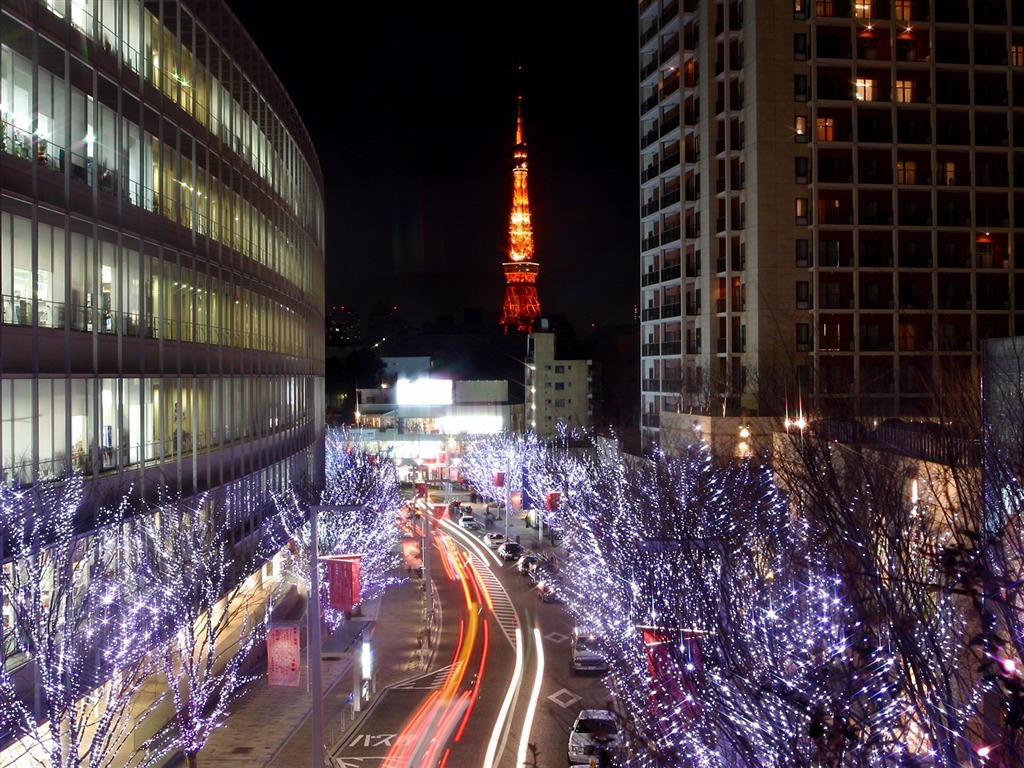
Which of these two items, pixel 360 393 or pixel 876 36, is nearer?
pixel 876 36

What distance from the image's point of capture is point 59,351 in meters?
14.0

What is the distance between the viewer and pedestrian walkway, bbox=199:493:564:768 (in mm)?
17844

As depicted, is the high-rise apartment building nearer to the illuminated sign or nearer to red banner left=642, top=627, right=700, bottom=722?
red banner left=642, top=627, right=700, bottom=722

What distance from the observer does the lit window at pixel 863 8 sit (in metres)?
36.7

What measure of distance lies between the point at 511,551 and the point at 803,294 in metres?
16.1

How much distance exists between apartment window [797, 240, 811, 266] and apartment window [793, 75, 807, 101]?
18.7ft

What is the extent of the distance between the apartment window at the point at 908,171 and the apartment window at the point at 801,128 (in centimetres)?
399

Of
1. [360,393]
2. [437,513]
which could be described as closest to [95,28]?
[437,513]

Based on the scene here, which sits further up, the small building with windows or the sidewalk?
the small building with windows

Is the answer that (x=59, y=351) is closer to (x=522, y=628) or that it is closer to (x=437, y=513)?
(x=522, y=628)

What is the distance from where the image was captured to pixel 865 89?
121ft

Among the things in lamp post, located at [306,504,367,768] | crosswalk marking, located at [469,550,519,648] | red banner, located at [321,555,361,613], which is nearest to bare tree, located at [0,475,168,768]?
lamp post, located at [306,504,367,768]

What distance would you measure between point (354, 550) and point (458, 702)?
815cm

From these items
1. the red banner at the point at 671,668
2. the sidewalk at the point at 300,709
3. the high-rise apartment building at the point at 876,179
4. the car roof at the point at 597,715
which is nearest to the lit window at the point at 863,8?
the high-rise apartment building at the point at 876,179
